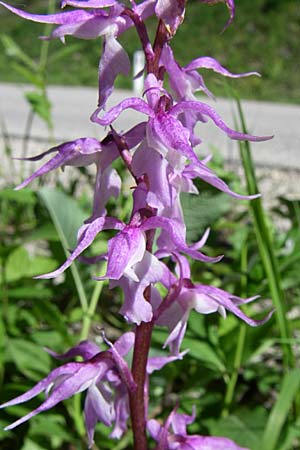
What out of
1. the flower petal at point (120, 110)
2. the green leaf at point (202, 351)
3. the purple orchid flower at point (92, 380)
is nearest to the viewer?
the flower petal at point (120, 110)

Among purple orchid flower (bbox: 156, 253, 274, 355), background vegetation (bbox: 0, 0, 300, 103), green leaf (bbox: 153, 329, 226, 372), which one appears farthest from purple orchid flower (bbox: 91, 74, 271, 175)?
background vegetation (bbox: 0, 0, 300, 103)

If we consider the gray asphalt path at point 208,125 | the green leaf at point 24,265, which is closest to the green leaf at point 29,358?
the green leaf at point 24,265

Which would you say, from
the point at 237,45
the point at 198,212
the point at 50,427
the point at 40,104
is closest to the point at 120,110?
the point at 198,212

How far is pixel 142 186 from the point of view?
625mm

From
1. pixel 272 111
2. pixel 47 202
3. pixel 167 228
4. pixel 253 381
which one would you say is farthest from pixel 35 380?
pixel 272 111

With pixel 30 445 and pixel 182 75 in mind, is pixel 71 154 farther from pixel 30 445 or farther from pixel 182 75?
pixel 30 445

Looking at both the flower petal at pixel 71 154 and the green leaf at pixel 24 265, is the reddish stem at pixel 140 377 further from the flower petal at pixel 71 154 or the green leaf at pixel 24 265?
the green leaf at pixel 24 265

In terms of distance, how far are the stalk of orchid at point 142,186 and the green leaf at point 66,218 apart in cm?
39

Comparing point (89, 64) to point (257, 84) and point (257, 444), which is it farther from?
point (257, 444)

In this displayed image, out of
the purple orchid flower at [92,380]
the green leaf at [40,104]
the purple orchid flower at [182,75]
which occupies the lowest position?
the purple orchid flower at [92,380]

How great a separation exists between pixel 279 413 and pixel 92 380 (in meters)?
0.24

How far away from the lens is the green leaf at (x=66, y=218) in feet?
3.61

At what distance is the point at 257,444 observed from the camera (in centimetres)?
98

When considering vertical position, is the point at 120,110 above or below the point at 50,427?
above
